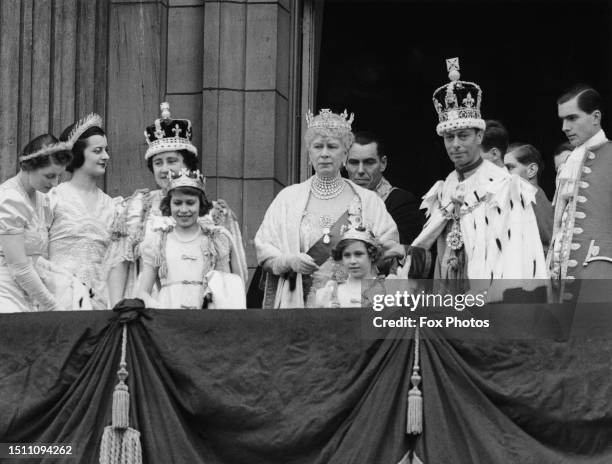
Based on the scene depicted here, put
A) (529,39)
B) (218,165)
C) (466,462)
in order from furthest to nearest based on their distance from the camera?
1. (529,39)
2. (218,165)
3. (466,462)

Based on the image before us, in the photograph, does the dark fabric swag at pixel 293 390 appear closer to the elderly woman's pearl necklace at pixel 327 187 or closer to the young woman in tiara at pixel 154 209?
the young woman in tiara at pixel 154 209

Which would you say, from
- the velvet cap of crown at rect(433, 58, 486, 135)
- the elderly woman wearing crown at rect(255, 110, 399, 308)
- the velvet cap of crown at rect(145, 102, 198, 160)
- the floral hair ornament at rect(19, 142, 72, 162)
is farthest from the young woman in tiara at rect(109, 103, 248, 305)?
the velvet cap of crown at rect(433, 58, 486, 135)

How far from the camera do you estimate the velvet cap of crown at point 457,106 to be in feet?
64.5

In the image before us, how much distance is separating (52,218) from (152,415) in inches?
92.4

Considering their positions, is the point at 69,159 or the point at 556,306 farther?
the point at 69,159

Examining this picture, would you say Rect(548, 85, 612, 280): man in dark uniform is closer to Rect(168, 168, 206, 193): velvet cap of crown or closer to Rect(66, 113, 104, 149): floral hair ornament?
Rect(168, 168, 206, 193): velvet cap of crown

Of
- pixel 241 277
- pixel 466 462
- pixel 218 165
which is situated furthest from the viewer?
pixel 218 165

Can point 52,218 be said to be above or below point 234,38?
below

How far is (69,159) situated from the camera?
19.5 meters

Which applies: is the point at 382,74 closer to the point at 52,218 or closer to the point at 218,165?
the point at 218,165

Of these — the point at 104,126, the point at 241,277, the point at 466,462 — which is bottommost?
the point at 466,462

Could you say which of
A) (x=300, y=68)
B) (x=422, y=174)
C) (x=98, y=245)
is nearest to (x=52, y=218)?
(x=98, y=245)

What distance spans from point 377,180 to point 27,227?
9.94ft

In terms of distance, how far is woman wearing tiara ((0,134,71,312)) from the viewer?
1898cm
